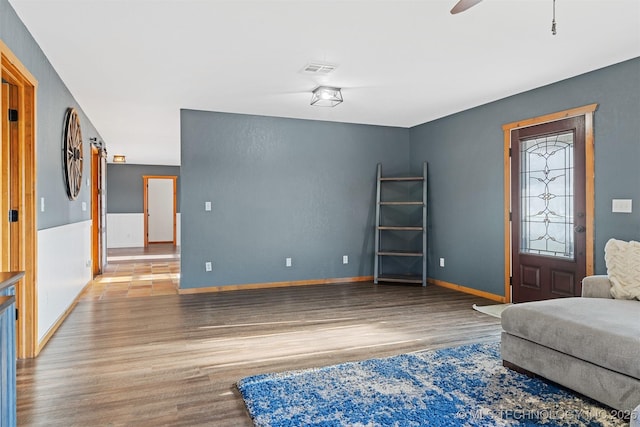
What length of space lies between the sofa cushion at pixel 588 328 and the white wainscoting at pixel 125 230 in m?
11.1

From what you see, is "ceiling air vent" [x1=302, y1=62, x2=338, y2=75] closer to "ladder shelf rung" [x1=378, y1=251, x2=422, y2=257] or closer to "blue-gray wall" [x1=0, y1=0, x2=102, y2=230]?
"blue-gray wall" [x1=0, y1=0, x2=102, y2=230]

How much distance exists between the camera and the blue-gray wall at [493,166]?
142 inches

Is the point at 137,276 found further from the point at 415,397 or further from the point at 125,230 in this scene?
the point at 125,230

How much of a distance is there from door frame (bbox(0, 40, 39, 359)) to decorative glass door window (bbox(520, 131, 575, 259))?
15.1 feet

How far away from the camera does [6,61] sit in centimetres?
258

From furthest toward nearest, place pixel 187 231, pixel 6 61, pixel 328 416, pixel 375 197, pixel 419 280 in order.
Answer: pixel 375 197 < pixel 419 280 < pixel 187 231 < pixel 6 61 < pixel 328 416

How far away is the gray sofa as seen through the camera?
2043mm

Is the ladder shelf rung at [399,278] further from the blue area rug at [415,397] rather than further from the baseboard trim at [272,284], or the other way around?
the blue area rug at [415,397]

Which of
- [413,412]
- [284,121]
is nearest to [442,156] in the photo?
[284,121]

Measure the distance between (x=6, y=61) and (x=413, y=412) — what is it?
10.2ft

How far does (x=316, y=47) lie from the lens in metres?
3.35

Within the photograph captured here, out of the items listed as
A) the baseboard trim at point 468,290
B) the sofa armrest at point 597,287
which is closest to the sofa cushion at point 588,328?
the sofa armrest at point 597,287

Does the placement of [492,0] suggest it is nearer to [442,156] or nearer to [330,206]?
[442,156]

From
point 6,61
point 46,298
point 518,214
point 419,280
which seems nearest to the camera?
point 6,61
